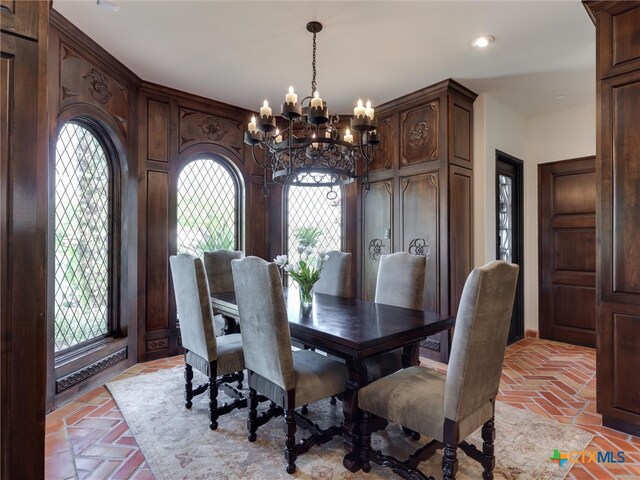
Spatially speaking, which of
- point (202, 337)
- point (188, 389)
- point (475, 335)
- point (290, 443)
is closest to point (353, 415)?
point (290, 443)

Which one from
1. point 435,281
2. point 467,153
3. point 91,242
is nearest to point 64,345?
point 91,242

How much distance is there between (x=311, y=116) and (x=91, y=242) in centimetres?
240

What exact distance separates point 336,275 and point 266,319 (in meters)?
1.58

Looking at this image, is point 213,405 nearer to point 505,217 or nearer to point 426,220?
point 426,220

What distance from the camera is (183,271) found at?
8.05ft

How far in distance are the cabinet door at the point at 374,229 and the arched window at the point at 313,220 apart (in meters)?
0.40

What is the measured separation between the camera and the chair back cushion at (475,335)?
152 cm

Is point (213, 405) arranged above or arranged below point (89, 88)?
below

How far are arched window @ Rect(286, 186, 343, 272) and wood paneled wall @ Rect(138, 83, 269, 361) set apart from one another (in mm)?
1165

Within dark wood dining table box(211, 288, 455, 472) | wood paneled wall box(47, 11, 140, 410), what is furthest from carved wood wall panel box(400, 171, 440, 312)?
wood paneled wall box(47, 11, 140, 410)

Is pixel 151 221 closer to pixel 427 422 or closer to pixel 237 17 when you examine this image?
pixel 237 17

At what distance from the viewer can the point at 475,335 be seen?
5.05 feet

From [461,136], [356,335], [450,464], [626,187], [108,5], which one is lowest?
[450,464]

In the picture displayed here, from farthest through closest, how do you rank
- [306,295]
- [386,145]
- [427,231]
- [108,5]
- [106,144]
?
[386,145] → [427,231] → [106,144] → [306,295] → [108,5]
